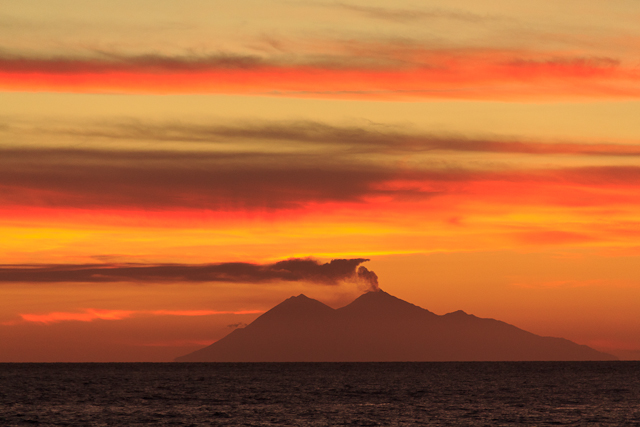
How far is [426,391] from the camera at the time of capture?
511 feet

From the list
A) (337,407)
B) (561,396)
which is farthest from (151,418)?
(561,396)

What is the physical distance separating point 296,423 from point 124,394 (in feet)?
217

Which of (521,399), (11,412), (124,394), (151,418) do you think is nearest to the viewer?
(151,418)

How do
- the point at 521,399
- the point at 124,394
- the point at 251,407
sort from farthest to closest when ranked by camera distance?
1. the point at 124,394
2. the point at 521,399
3. the point at 251,407

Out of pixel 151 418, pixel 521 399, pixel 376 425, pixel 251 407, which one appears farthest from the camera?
pixel 521 399

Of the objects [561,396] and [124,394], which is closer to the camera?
[561,396]

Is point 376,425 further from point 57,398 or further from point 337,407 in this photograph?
point 57,398

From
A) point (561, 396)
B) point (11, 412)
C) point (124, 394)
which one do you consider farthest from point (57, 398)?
point (561, 396)

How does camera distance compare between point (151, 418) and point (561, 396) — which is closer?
point (151, 418)

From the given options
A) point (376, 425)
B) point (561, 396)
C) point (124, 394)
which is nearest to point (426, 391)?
point (561, 396)

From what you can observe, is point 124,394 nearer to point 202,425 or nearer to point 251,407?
point 251,407

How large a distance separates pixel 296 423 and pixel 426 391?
66.6m

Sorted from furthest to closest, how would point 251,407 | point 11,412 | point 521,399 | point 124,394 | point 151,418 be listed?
point 124,394 → point 521,399 → point 251,407 → point 11,412 → point 151,418

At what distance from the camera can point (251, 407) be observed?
116 meters
